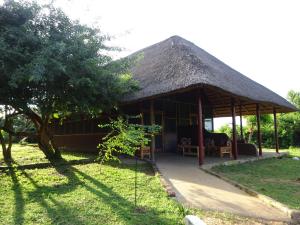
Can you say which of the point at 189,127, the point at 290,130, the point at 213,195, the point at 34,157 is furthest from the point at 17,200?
the point at 290,130

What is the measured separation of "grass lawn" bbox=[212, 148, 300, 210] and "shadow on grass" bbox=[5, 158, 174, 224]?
10.1ft

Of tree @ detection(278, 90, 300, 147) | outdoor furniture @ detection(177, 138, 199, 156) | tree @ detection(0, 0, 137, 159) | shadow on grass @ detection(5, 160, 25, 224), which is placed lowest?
shadow on grass @ detection(5, 160, 25, 224)

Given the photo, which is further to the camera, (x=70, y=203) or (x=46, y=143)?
(x=46, y=143)

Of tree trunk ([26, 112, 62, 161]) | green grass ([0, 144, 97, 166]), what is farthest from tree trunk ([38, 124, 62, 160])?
green grass ([0, 144, 97, 166])

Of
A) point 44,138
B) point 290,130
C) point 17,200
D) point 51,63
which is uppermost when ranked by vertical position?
point 51,63

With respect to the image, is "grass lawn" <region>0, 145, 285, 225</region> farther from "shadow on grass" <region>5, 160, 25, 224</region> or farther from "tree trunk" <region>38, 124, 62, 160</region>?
"tree trunk" <region>38, 124, 62, 160</region>

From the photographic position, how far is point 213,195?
274 inches

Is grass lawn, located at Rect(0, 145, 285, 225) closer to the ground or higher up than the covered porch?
closer to the ground

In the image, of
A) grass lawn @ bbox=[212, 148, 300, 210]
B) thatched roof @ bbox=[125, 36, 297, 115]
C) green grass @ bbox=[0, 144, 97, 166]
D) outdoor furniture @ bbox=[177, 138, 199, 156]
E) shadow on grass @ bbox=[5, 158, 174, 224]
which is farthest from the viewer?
outdoor furniture @ bbox=[177, 138, 199, 156]

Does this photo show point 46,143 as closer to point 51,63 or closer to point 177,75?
point 51,63

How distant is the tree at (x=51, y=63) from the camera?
28.0ft

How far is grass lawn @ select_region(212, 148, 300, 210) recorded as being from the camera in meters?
6.90

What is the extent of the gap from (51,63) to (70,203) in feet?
13.5

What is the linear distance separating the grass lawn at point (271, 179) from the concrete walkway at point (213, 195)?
495 millimetres
